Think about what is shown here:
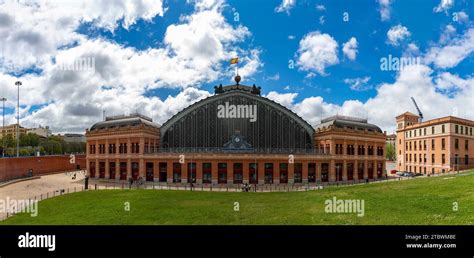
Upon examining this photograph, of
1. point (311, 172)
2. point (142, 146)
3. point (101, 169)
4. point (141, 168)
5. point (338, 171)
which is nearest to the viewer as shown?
point (311, 172)

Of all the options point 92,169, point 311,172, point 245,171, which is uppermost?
point 245,171

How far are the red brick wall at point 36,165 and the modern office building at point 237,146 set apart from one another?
1542 centimetres

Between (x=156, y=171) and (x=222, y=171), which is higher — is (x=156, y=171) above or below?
below

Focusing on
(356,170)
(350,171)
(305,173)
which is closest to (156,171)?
(305,173)

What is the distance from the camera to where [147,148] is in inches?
2537

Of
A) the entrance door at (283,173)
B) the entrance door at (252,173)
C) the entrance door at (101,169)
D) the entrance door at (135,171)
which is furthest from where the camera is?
the entrance door at (101,169)

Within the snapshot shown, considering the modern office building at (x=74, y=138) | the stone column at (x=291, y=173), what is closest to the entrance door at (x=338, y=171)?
the stone column at (x=291, y=173)

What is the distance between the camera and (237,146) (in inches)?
2463

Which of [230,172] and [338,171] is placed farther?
[338,171]

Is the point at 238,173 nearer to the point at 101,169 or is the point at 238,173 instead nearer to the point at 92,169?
the point at 101,169

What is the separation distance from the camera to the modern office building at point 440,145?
2302 inches

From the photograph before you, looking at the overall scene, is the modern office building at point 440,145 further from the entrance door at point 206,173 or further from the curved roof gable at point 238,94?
the entrance door at point 206,173

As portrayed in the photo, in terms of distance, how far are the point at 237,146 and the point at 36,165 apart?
193ft
